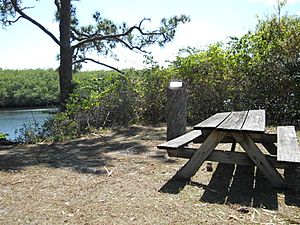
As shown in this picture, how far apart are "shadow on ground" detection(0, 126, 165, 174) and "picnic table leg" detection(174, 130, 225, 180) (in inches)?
45.4

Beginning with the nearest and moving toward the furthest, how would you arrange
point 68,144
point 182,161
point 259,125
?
1. point 259,125
2. point 182,161
3. point 68,144

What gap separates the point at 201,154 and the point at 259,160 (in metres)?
0.60

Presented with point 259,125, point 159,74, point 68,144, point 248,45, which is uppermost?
point 248,45

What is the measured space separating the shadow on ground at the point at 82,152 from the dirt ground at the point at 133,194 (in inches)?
1.2

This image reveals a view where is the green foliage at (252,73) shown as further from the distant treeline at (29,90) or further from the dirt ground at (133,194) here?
the distant treeline at (29,90)

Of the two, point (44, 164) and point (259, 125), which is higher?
point (259, 125)

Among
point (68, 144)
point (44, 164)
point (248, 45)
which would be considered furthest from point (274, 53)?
point (44, 164)

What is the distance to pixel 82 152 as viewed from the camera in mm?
5715

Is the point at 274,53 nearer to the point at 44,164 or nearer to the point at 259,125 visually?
the point at 259,125

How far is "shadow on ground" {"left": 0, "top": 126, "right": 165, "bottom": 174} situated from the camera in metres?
4.74

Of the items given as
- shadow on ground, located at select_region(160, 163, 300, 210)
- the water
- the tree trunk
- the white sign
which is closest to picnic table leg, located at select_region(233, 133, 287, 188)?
shadow on ground, located at select_region(160, 163, 300, 210)

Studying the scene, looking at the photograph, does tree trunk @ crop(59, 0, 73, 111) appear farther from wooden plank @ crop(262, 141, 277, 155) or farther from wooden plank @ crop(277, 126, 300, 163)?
wooden plank @ crop(277, 126, 300, 163)

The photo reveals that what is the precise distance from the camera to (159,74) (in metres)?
9.58

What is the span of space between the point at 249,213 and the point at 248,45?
6666mm
